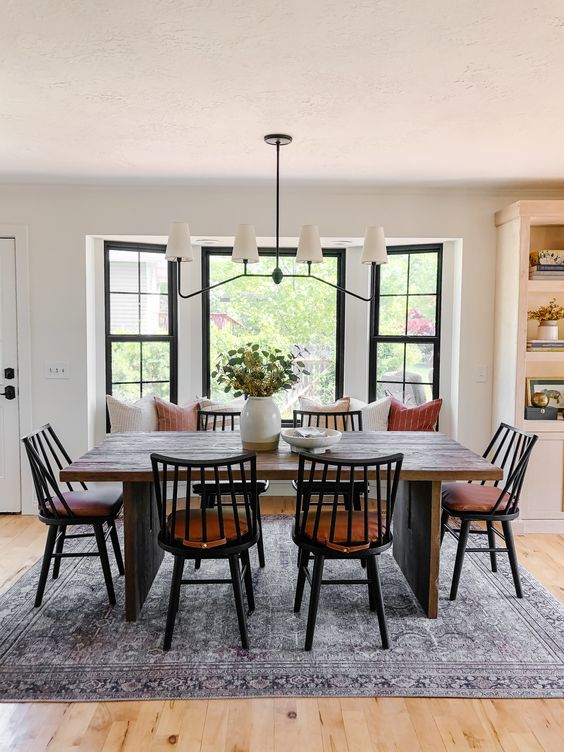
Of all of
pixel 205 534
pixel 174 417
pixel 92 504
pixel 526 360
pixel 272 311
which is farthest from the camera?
pixel 272 311

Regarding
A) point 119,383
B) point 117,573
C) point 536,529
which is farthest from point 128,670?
point 536,529

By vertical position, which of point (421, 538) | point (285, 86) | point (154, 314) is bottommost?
point (421, 538)

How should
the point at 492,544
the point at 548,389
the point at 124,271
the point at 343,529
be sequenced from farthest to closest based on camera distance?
the point at 124,271 → the point at 548,389 → the point at 492,544 → the point at 343,529

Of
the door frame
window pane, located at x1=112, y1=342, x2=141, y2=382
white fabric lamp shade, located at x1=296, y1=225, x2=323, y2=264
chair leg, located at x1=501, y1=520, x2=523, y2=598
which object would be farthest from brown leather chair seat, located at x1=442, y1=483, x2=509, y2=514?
the door frame

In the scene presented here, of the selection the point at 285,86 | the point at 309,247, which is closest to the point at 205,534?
the point at 309,247

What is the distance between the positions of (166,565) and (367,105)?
2715 mm

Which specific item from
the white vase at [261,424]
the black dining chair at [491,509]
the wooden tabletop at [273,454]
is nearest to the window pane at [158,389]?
the wooden tabletop at [273,454]

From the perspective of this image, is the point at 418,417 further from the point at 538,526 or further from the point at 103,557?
the point at 103,557

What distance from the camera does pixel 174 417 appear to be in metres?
4.36

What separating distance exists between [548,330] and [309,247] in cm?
198

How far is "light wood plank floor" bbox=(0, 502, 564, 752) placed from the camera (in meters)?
1.93

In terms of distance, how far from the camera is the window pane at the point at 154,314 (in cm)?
465

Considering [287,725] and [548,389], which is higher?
[548,389]

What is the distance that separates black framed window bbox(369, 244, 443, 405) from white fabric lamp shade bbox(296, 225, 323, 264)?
5.43ft
